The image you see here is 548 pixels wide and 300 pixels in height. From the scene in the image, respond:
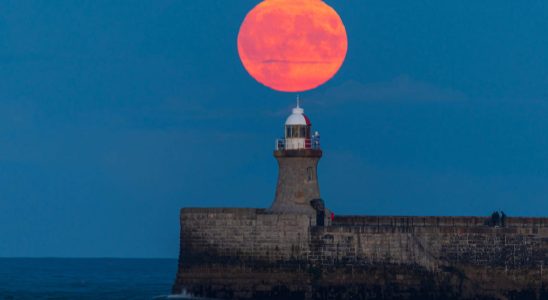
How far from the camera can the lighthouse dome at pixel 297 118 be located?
2586 inches

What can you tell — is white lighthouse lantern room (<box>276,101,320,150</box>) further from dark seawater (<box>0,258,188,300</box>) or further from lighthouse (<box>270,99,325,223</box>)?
dark seawater (<box>0,258,188,300</box>)

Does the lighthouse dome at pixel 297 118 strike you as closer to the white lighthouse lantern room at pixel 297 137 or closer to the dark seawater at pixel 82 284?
the white lighthouse lantern room at pixel 297 137

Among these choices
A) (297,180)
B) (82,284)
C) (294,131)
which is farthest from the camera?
(82,284)

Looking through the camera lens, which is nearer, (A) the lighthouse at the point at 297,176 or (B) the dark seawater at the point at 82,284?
(A) the lighthouse at the point at 297,176

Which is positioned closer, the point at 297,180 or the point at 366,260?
the point at 366,260

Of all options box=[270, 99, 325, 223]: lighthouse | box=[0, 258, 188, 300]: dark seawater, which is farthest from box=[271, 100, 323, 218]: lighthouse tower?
box=[0, 258, 188, 300]: dark seawater

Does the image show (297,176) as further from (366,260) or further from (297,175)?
(366,260)

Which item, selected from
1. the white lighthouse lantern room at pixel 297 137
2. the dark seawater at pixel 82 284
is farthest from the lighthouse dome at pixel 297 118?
the dark seawater at pixel 82 284

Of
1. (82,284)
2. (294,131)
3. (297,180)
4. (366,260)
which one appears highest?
(294,131)

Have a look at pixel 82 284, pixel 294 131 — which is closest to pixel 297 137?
pixel 294 131

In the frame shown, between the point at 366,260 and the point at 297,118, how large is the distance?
660 centimetres

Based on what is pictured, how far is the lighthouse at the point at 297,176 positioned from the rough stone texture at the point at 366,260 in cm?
223

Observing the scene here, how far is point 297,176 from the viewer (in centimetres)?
6525

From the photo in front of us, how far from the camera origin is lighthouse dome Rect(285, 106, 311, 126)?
65.7 meters
